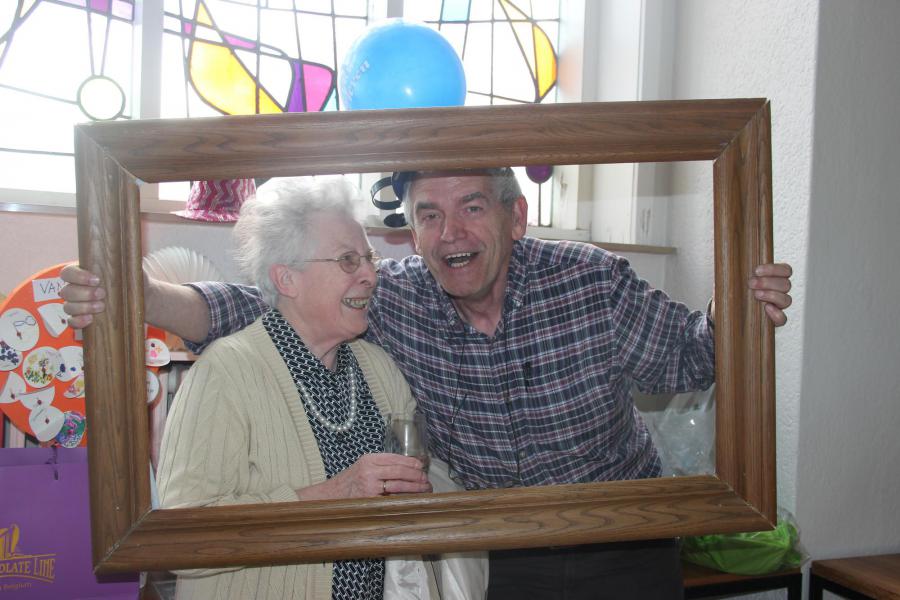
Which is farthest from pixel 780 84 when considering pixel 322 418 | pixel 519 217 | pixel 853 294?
pixel 322 418

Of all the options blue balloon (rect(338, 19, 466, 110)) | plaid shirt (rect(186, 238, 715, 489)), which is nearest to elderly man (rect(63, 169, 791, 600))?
plaid shirt (rect(186, 238, 715, 489))

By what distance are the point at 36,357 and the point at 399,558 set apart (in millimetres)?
1106

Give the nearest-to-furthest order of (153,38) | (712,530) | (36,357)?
1. (712,530)
2. (36,357)
3. (153,38)

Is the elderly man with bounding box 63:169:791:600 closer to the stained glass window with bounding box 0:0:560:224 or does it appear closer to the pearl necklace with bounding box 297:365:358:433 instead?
→ the pearl necklace with bounding box 297:365:358:433

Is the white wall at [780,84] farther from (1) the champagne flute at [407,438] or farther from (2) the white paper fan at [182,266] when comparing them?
(2) the white paper fan at [182,266]

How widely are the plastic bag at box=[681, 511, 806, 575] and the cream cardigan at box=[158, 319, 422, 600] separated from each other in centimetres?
132

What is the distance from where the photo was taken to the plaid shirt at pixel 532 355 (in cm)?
149

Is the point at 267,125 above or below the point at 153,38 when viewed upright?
below

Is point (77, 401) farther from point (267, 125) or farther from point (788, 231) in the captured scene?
point (788, 231)

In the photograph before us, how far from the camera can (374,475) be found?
4.25 ft

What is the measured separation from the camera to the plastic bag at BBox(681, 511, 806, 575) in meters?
2.17

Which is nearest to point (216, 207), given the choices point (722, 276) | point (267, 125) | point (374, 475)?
point (267, 125)

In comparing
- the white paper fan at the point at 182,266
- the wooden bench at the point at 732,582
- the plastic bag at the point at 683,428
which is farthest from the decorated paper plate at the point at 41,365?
the wooden bench at the point at 732,582

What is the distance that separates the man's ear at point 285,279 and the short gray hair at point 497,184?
25 cm
